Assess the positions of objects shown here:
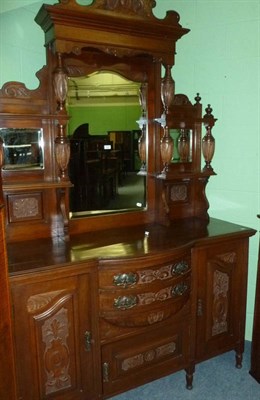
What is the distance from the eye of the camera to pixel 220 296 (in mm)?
2033

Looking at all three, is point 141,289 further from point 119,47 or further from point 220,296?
point 119,47

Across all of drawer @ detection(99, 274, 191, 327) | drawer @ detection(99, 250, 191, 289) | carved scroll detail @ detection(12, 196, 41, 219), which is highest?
carved scroll detail @ detection(12, 196, 41, 219)

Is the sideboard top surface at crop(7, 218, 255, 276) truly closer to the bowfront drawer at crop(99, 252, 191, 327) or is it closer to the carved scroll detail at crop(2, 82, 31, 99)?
the bowfront drawer at crop(99, 252, 191, 327)

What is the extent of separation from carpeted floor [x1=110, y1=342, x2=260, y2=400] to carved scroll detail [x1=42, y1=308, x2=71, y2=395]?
0.50 metres

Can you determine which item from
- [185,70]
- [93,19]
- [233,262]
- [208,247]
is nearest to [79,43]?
[93,19]

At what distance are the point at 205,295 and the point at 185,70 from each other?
1524 millimetres

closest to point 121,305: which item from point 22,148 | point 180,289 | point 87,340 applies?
point 87,340

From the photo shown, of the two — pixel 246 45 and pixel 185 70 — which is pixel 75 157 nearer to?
pixel 185 70

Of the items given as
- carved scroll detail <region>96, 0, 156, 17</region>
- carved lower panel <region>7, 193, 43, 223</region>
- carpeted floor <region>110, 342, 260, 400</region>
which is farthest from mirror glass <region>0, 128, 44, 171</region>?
carpeted floor <region>110, 342, 260, 400</region>

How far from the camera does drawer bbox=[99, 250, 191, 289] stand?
1.63 meters

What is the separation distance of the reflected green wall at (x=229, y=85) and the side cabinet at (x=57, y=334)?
4.17ft

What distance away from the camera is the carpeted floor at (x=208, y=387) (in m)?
1.95

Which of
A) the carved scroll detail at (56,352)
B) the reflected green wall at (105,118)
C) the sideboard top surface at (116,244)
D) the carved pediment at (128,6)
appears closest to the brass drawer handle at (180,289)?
the sideboard top surface at (116,244)

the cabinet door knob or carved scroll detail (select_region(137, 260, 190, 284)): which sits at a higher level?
carved scroll detail (select_region(137, 260, 190, 284))
